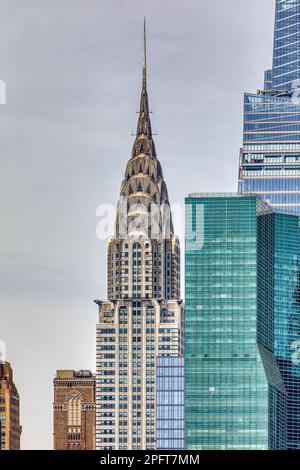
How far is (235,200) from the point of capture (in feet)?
636

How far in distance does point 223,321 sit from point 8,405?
82.5 feet

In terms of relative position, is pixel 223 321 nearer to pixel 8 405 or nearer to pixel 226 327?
pixel 226 327

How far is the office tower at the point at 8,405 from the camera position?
178 m

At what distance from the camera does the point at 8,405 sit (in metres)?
188

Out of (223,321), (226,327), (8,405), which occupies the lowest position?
(8,405)

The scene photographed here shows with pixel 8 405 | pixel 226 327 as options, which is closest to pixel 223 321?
pixel 226 327

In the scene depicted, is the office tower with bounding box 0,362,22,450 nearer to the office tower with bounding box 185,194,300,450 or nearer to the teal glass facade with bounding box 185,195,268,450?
the office tower with bounding box 185,194,300,450

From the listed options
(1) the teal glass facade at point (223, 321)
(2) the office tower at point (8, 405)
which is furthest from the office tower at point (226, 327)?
(2) the office tower at point (8, 405)

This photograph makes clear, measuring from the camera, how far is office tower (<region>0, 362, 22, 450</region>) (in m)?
178

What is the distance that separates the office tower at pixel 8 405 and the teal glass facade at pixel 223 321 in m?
19.4

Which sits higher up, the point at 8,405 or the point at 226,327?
the point at 226,327

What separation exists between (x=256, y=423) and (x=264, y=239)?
68.4 feet
